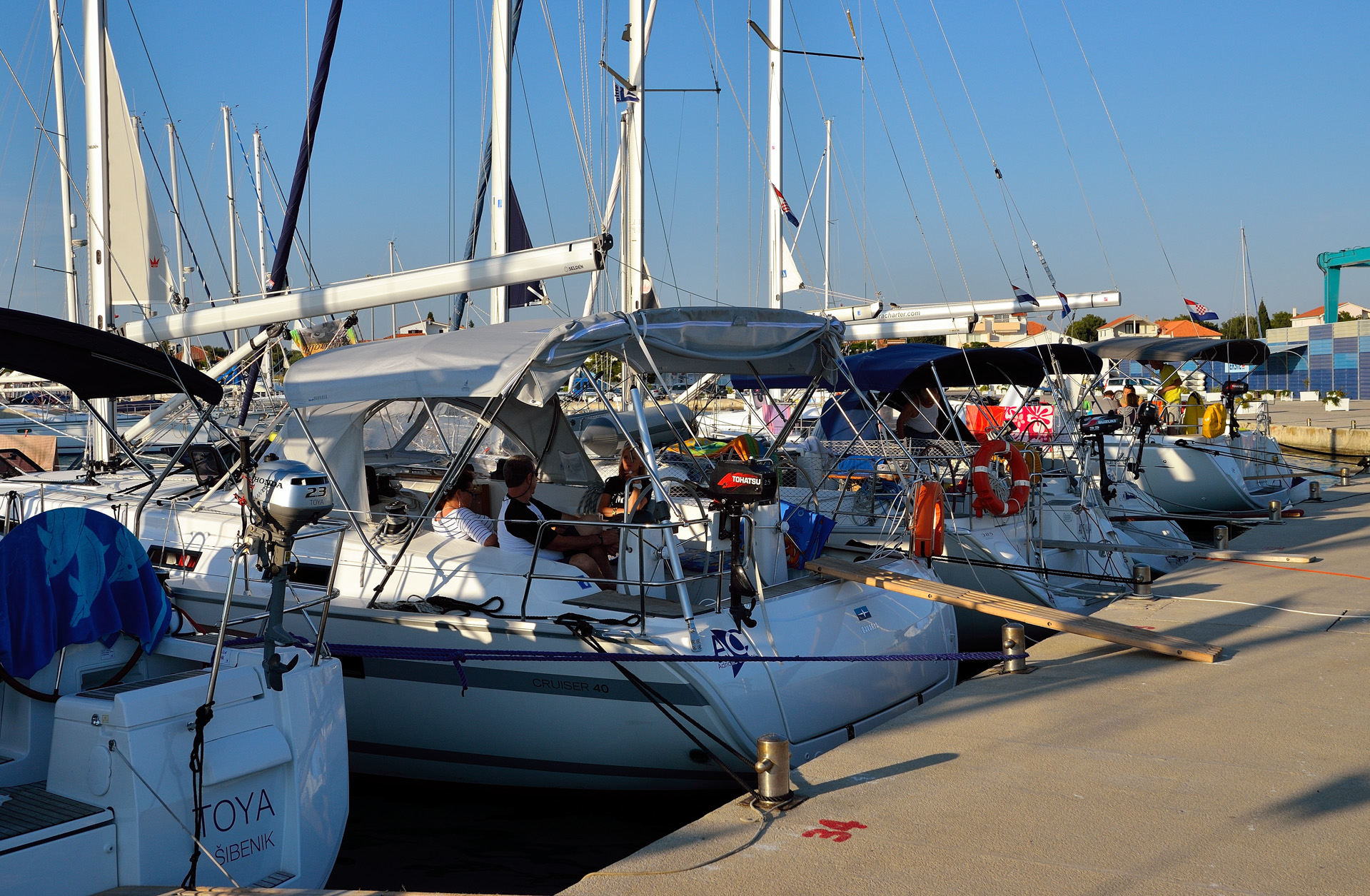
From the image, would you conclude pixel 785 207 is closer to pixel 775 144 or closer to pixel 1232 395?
pixel 775 144

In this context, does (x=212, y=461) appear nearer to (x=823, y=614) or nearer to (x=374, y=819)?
(x=374, y=819)

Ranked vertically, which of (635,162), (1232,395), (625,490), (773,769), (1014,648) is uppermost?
(635,162)

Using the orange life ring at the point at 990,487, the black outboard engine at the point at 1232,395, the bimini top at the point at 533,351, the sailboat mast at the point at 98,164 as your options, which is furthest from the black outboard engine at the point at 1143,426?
the sailboat mast at the point at 98,164

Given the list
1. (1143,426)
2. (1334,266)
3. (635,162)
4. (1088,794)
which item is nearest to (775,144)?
(635,162)

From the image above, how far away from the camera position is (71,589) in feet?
14.5

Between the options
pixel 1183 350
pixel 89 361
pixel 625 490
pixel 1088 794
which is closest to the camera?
pixel 1088 794

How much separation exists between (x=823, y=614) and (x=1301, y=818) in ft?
8.89

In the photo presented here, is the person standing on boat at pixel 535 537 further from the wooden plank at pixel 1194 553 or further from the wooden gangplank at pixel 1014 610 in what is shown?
the wooden plank at pixel 1194 553

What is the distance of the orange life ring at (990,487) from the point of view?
954 centimetres

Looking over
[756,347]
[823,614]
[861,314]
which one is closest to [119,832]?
[823,614]

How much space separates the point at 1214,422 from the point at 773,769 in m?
16.8

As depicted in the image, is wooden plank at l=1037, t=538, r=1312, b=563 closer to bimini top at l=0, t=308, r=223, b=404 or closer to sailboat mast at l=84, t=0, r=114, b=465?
bimini top at l=0, t=308, r=223, b=404

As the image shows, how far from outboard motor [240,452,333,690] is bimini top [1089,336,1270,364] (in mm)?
15241

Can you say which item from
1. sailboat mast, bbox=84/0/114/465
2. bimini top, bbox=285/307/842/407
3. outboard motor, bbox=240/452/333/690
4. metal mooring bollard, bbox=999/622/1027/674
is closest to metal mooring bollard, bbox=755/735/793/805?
outboard motor, bbox=240/452/333/690
